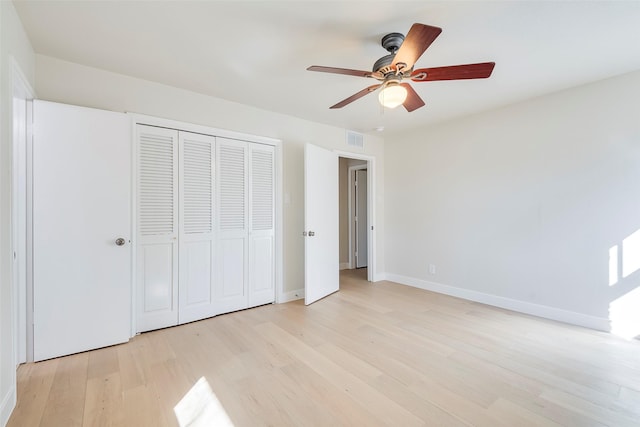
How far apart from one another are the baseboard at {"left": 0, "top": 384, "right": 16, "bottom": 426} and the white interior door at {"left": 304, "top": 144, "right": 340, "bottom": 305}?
8.05 feet

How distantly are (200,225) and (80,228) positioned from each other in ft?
3.30

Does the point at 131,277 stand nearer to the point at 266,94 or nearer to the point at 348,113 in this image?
the point at 266,94

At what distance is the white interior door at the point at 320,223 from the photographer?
3.59m

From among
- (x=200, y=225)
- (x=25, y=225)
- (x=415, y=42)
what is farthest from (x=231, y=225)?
(x=415, y=42)

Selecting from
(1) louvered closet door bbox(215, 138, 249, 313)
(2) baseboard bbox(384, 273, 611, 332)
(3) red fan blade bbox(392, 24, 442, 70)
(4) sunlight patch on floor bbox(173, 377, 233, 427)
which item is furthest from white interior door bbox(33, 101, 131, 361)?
(2) baseboard bbox(384, 273, 611, 332)

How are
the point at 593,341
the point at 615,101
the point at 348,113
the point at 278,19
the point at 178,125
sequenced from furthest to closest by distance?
1. the point at 348,113
2. the point at 178,125
3. the point at 615,101
4. the point at 593,341
5. the point at 278,19

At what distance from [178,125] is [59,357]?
88.4 inches

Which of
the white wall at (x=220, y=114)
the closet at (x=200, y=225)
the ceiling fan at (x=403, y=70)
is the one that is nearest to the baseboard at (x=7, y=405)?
the closet at (x=200, y=225)

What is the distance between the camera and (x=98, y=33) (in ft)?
6.77

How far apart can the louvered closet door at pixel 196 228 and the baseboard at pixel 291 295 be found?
0.87 metres

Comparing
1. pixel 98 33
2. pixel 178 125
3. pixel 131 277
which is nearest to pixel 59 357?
pixel 131 277

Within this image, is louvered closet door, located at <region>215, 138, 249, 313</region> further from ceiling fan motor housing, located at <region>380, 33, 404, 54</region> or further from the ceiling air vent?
ceiling fan motor housing, located at <region>380, 33, 404, 54</region>

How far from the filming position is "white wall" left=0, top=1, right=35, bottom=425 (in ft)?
5.25

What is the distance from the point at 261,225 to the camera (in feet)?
11.7
